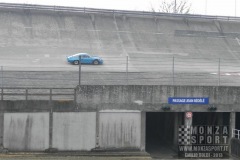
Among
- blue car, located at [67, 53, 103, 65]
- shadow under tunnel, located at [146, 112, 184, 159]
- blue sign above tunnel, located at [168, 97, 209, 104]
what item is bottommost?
A: shadow under tunnel, located at [146, 112, 184, 159]

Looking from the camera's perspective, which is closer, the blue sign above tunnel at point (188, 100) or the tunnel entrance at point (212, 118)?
the blue sign above tunnel at point (188, 100)

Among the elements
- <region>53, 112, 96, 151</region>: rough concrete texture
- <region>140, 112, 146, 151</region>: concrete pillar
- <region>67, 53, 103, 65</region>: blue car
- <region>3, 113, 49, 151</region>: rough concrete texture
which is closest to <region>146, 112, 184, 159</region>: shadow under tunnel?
<region>140, 112, 146, 151</region>: concrete pillar

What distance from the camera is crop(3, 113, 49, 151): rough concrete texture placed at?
1728cm

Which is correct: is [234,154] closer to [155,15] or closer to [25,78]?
[25,78]

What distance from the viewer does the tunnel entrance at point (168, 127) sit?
20.2 meters

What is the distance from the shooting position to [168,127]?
2303 cm

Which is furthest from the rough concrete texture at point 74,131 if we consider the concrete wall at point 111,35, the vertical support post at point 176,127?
the concrete wall at point 111,35

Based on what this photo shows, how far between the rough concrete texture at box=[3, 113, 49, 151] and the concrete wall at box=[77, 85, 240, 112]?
1995mm

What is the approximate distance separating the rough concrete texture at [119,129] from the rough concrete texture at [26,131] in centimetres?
260

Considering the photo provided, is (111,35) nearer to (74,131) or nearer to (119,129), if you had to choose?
(119,129)

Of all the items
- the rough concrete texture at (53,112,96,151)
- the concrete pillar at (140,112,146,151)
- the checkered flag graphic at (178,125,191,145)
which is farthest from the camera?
the checkered flag graphic at (178,125,191,145)

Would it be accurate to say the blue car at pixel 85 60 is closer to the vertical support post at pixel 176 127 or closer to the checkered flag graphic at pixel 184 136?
the vertical support post at pixel 176 127

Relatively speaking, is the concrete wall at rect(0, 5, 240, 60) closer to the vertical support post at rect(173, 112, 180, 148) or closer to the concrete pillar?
the vertical support post at rect(173, 112, 180, 148)

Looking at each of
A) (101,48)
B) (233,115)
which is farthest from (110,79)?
(101,48)
